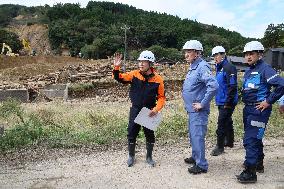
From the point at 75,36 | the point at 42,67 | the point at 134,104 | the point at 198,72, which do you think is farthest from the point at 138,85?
the point at 75,36

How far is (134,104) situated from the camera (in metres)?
6.81

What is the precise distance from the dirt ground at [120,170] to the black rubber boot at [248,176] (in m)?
0.08

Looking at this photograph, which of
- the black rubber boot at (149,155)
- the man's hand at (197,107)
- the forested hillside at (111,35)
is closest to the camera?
the man's hand at (197,107)

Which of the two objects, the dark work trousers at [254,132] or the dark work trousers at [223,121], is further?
the dark work trousers at [223,121]

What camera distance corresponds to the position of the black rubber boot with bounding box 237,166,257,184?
19.6ft

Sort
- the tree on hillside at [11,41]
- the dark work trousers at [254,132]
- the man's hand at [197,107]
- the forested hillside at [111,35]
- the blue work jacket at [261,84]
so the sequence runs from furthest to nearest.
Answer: the forested hillside at [111,35], the tree on hillside at [11,41], the man's hand at [197,107], the dark work trousers at [254,132], the blue work jacket at [261,84]

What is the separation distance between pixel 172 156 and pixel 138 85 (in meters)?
1.45

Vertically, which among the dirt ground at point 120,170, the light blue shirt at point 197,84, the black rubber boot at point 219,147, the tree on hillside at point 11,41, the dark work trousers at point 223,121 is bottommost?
the dirt ground at point 120,170

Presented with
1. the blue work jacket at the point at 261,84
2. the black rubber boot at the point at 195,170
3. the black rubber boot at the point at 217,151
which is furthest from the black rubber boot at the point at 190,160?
the blue work jacket at the point at 261,84

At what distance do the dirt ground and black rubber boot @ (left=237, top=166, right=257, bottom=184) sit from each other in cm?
8

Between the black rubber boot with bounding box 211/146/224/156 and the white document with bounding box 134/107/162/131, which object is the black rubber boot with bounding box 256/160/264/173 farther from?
the white document with bounding box 134/107/162/131

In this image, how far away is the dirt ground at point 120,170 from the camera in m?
5.93

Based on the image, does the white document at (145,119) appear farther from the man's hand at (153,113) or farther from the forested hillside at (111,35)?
the forested hillside at (111,35)

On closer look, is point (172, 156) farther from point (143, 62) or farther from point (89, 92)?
point (89, 92)
